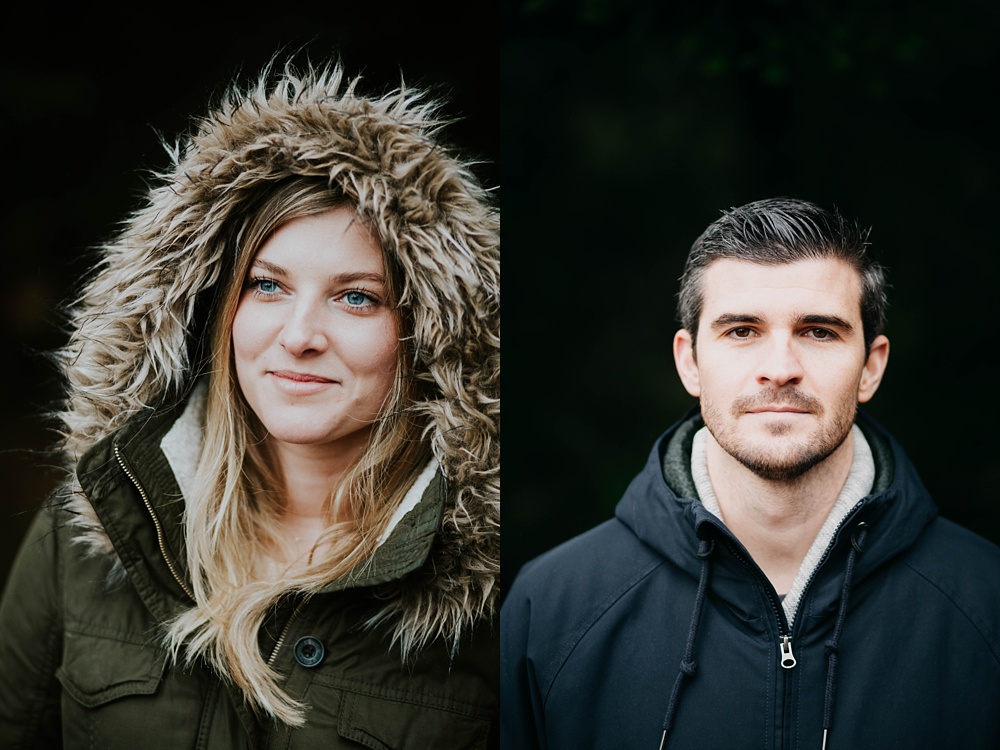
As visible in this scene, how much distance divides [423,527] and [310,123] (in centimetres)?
100

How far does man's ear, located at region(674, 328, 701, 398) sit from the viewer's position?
108 inches

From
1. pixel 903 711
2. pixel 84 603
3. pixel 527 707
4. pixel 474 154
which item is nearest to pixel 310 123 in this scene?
pixel 474 154

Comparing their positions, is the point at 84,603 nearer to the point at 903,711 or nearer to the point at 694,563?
the point at 694,563

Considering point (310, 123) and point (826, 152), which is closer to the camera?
point (310, 123)

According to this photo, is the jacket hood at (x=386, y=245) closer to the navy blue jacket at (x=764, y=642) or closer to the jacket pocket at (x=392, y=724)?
the jacket pocket at (x=392, y=724)

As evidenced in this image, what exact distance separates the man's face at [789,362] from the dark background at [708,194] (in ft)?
0.77

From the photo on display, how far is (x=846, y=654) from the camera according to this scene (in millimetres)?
2537

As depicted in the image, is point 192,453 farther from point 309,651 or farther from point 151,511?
point 309,651

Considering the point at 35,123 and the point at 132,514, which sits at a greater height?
the point at 35,123

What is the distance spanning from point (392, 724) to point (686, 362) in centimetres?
114

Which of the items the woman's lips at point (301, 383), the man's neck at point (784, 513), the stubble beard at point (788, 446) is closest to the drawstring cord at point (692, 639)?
the man's neck at point (784, 513)

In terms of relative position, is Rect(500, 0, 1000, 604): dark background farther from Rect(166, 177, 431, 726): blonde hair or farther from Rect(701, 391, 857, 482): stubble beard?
Rect(166, 177, 431, 726): blonde hair

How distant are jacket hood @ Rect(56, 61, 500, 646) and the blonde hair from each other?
0.14 ft

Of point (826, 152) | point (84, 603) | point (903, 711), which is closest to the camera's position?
point (903, 711)
